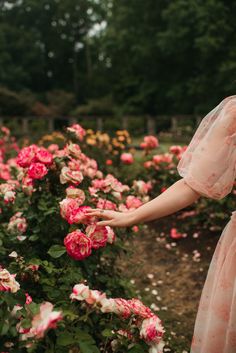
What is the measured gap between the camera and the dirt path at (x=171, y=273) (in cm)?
340

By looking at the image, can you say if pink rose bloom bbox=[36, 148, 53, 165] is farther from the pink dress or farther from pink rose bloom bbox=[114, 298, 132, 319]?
pink rose bloom bbox=[114, 298, 132, 319]

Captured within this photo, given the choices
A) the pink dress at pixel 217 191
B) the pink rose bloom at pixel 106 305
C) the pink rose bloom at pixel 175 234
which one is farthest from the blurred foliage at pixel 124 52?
the pink rose bloom at pixel 106 305

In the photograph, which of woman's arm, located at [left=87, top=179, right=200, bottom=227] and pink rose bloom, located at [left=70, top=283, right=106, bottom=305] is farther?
woman's arm, located at [left=87, top=179, right=200, bottom=227]

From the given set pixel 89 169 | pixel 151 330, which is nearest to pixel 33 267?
pixel 151 330

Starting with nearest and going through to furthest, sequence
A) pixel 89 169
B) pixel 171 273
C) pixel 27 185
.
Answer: pixel 27 185, pixel 89 169, pixel 171 273

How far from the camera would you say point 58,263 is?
243 centimetres

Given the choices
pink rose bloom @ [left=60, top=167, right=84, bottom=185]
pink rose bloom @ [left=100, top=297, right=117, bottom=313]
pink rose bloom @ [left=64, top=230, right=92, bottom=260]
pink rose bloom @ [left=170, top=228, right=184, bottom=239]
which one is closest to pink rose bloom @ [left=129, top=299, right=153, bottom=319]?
pink rose bloom @ [left=100, top=297, right=117, bottom=313]

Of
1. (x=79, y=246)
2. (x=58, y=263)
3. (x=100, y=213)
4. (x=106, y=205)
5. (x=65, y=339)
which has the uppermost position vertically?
(x=100, y=213)

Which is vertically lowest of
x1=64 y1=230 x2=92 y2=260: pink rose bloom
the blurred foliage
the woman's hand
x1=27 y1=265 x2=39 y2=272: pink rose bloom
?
the blurred foliage

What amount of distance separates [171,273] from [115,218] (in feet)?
9.01

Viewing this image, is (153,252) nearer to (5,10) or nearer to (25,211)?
(25,211)

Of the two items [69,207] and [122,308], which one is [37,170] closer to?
[69,207]

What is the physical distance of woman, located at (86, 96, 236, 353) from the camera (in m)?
1.68

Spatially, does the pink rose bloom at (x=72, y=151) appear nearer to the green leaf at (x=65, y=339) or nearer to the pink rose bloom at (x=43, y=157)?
the pink rose bloom at (x=43, y=157)
